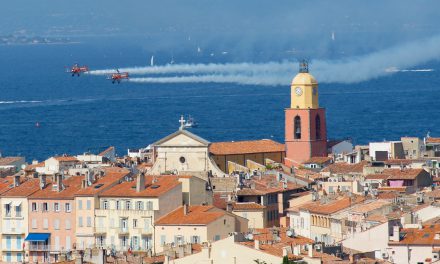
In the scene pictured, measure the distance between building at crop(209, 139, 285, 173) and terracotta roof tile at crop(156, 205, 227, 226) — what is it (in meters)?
22.6

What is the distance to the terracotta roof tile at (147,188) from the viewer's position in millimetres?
72125

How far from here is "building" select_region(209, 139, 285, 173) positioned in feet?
310

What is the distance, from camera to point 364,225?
218ft

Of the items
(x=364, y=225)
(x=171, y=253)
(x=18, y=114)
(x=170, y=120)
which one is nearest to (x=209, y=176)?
(x=364, y=225)

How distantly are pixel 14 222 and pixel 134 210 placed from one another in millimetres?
5640

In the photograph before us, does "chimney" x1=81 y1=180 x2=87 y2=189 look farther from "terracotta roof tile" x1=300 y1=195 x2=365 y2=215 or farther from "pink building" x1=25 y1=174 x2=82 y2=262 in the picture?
"terracotta roof tile" x1=300 y1=195 x2=365 y2=215

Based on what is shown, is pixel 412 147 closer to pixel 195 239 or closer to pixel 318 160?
pixel 318 160

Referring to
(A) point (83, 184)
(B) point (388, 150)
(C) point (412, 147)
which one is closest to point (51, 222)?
(A) point (83, 184)

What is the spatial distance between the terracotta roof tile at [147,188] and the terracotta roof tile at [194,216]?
1.05 metres

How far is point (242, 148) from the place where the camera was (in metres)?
97.5

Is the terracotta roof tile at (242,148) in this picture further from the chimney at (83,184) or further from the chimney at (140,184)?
the chimney at (140,184)

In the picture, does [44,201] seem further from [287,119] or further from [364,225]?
[287,119]

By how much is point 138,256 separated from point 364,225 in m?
7.93

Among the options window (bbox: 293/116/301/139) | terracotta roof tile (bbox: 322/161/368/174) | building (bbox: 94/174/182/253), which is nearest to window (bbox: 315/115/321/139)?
window (bbox: 293/116/301/139)
